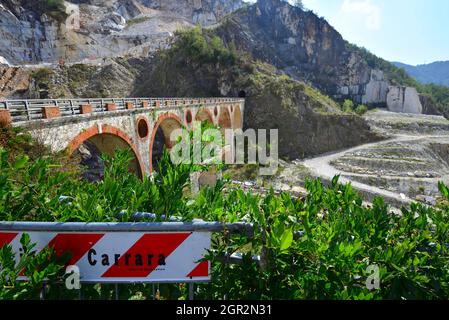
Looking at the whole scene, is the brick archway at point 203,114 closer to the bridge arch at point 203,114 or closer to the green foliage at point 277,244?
the bridge arch at point 203,114

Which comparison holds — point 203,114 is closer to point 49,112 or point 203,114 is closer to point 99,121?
point 99,121

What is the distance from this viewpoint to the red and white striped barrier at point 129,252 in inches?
87.3

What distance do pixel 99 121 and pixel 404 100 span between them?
296 ft

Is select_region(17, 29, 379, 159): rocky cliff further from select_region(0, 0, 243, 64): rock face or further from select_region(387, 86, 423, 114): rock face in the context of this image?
select_region(387, 86, 423, 114): rock face

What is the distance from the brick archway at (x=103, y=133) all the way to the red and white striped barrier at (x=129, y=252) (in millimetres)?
10417

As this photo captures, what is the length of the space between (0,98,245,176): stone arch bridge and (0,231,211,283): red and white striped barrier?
345cm

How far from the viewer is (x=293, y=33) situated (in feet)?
307

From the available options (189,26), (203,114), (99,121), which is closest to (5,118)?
(99,121)

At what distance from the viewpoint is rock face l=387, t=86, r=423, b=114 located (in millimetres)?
79062

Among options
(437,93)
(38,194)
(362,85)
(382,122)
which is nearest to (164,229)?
(38,194)

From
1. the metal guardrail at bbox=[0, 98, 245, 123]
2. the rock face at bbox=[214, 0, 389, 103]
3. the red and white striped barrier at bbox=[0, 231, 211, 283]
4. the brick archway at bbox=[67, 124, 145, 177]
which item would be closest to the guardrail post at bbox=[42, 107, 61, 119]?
the metal guardrail at bbox=[0, 98, 245, 123]

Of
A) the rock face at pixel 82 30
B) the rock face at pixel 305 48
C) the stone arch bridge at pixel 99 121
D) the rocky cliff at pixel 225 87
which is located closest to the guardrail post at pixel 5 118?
the stone arch bridge at pixel 99 121

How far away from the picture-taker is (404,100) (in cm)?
7981
